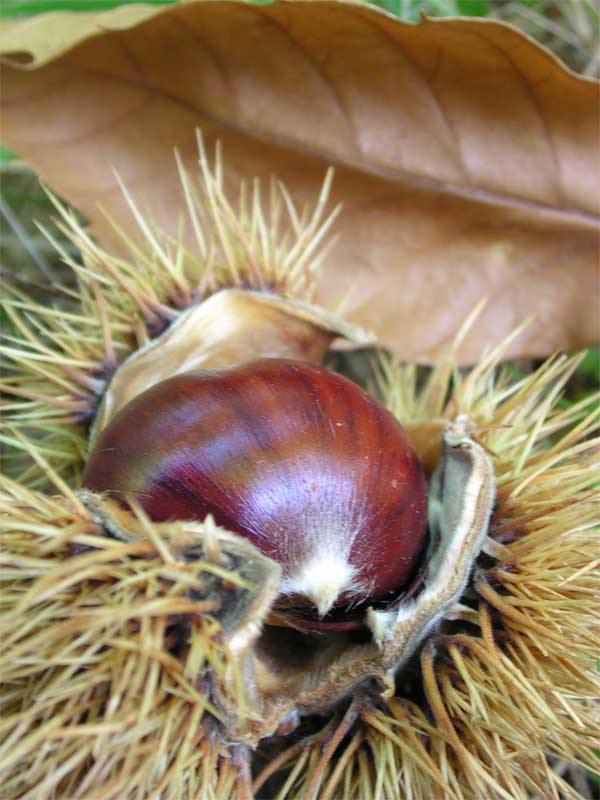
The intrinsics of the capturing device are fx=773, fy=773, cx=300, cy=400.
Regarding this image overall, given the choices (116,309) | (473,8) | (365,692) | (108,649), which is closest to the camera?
(108,649)

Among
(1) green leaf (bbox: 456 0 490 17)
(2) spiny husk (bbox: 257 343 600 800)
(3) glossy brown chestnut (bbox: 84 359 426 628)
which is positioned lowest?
(2) spiny husk (bbox: 257 343 600 800)

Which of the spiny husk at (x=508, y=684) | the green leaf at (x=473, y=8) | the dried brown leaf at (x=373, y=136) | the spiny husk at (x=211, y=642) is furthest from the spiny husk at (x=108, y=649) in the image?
the green leaf at (x=473, y=8)

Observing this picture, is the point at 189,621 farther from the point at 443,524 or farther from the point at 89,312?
the point at 89,312

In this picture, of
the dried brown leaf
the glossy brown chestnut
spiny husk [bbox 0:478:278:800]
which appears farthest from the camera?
the dried brown leaf

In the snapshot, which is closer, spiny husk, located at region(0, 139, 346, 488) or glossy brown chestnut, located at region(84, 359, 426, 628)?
glossy brown chestnut, located at region(84, 359, 426, 628)

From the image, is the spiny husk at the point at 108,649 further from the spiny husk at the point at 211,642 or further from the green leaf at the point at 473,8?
the green leaf at the point at 473,8

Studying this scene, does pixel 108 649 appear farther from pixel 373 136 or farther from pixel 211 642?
pixel 373 136

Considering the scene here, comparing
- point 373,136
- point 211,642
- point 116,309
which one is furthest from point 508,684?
point 373,136

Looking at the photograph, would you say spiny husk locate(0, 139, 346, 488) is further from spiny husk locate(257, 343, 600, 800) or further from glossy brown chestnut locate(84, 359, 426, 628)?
spiny husk locate(257, 343, 600, 800)

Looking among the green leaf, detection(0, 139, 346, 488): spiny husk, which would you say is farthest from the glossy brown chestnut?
the green leaf

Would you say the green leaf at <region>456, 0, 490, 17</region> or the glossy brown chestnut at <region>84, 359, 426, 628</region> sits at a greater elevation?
the green leaf at <region>456, 0, 490, 17</region>
